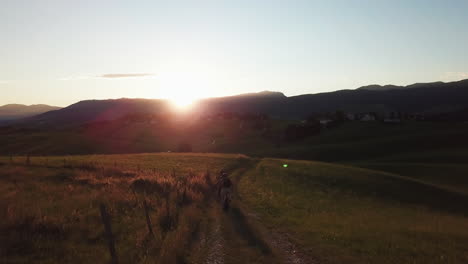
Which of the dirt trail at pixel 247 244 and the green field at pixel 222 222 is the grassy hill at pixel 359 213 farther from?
the dirt trail at pixel 247 244

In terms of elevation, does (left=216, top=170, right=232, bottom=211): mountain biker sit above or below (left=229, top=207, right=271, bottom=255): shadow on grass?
above

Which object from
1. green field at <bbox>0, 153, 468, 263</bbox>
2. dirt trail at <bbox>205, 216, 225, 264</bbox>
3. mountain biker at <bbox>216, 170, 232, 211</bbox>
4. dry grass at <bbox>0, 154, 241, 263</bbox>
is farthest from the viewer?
mountain biker at <bbox>216, 170, 232, 211</bbox>

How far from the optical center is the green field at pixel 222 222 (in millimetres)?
14383

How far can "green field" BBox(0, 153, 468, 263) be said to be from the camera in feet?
47.2

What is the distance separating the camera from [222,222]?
2028 cm

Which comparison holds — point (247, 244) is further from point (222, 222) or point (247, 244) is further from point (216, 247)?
point (222, 222)

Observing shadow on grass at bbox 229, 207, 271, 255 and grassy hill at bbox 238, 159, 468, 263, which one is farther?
shadow on grass at bbox 229, 207, 271, 255

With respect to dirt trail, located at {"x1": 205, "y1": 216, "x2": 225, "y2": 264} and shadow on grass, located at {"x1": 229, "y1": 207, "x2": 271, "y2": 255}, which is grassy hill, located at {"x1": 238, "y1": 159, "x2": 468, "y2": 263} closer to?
shadow on grass, located at {"x1": 229, "y1": 207, "x2": 271, "y2": 255}

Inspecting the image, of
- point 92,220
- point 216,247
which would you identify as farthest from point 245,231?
point 92,220

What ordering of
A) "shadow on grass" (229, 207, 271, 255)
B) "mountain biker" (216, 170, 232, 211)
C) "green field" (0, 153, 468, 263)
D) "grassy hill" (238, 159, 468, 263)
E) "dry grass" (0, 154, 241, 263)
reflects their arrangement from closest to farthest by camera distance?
"dry grass" (0, 154, 241, 263) → "green field" (0, 153, 468, 263) → "grassy hill" (238, 159, 468, 263) → "shadow on grass" (229, 207, 271, 255) → "mountain biker" (216, 170, 232, 211)

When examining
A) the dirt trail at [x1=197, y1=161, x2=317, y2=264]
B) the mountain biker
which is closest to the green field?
the dirt trail at [x1=197, y1=161, x2=317, y2=264]

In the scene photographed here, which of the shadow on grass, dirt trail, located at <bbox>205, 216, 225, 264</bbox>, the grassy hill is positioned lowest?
the grassy hill

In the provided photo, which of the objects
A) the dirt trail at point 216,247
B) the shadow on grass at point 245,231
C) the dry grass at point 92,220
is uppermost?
the dry grass at point 92,220

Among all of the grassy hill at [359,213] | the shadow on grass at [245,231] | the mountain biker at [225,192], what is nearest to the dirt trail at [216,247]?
the shadow on grass at [245,231]
